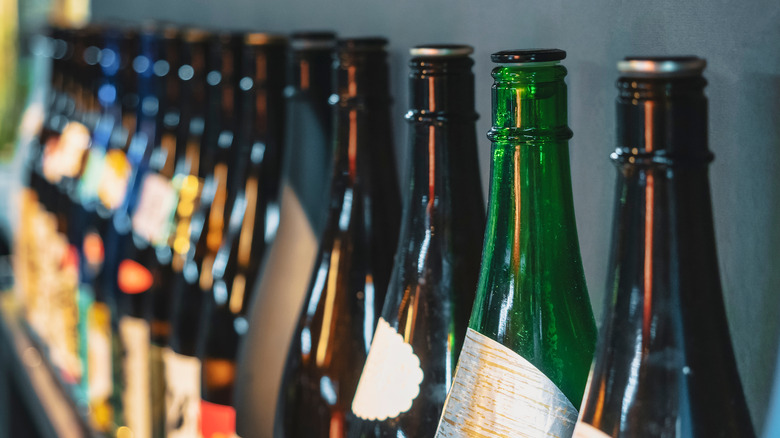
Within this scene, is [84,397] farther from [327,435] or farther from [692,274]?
[692,274]

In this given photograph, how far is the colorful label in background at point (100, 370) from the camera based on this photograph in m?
1.22

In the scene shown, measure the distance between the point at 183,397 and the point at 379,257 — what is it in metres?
0.37

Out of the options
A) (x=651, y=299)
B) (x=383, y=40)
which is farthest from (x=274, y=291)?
(x=651, y=299)

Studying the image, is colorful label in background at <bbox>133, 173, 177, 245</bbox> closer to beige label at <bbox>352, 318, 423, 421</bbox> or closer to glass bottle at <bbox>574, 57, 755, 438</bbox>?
beige label at <bbox>352, 318, 423, 421</bbox>

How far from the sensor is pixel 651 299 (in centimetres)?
32

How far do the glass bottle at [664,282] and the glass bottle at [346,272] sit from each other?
266 mm

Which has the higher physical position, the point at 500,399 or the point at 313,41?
the point at 313,41

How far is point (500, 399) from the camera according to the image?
40cm

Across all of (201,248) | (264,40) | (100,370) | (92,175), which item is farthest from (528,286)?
(92,175)

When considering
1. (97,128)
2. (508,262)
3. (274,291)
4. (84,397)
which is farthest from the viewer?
(97,128)

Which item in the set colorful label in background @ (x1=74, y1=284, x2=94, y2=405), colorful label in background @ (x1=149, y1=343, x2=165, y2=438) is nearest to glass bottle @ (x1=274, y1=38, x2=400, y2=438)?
colorful label in background @ (x1=149, y1=343, x2=165, y2=438)

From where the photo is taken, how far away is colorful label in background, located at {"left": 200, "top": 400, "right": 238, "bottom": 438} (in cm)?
79

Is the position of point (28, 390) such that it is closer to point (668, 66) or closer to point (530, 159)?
point (530, 159)

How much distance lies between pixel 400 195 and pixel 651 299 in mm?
329
